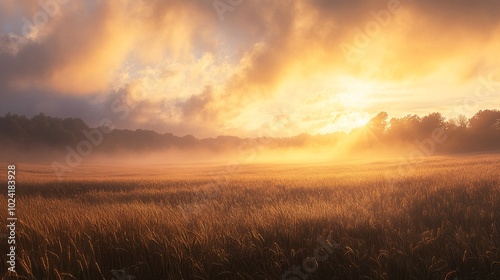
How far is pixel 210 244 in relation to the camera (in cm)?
383

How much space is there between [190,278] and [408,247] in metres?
2.45

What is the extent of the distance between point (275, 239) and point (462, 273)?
1949 millimetres

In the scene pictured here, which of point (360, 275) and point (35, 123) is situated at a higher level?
point (35, 123)

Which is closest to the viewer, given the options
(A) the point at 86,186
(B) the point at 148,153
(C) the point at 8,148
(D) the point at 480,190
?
(D) the point at 480,190

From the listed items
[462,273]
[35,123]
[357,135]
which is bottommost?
[462,273]

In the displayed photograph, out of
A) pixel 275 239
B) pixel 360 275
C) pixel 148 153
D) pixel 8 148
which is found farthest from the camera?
pixel 148 153

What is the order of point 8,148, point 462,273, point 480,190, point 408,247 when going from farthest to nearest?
1. point 8,148
2. point 480,190
3. point 408,247
4. point 462,273

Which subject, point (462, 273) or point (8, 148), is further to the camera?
point (8, 148)

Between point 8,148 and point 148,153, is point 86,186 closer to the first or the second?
point 8,148

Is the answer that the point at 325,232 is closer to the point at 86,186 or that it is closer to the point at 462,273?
the point at 462,273

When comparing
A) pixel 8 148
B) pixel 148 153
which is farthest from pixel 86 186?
pixel 148 153

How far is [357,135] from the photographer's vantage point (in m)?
95.1

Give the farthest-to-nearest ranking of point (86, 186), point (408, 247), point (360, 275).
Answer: point (86, 186) → point (408, 247) → point (360, 275)

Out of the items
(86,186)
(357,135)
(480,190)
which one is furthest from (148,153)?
(480,190)
